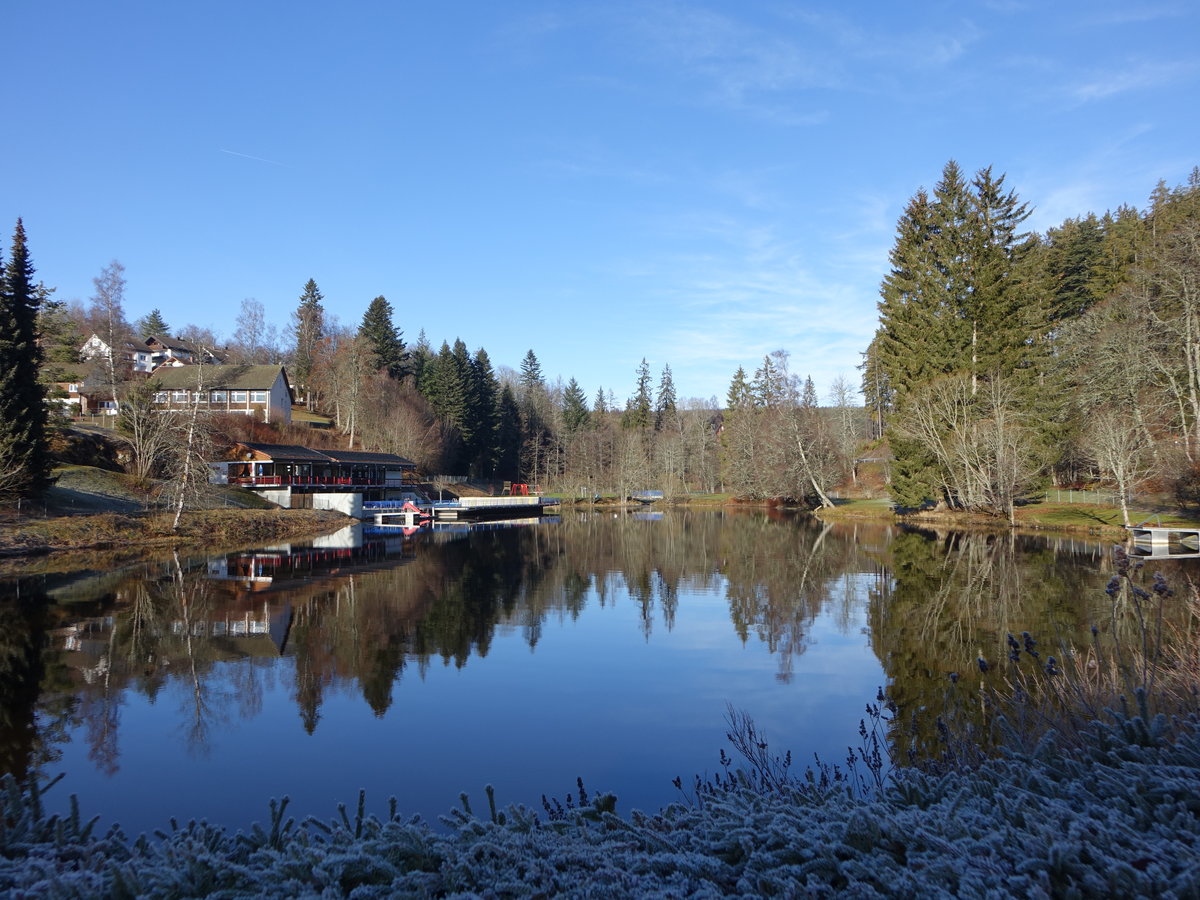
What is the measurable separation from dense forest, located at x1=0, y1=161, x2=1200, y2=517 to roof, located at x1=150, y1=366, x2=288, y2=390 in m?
5.77

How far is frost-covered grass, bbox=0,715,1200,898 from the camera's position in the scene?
10.6 feet

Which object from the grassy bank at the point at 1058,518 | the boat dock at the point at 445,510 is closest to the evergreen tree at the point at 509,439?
the boat dock at the point at 445,510

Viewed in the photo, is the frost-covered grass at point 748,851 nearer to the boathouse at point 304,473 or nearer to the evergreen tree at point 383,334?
the boathouse at point 304,473

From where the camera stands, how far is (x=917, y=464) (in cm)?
3978

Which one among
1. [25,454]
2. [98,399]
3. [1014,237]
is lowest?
[25,454]

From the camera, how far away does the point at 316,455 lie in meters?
47.9

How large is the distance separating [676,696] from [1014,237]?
39179mm

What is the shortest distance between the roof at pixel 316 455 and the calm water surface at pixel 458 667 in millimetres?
21597

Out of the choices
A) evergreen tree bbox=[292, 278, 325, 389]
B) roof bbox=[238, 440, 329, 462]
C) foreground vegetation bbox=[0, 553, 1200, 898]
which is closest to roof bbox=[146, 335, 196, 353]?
evergreen tree bbox=[292, 278, 325, 389]

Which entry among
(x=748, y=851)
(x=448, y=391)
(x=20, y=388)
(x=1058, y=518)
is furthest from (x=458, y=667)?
(x=448, y=391)

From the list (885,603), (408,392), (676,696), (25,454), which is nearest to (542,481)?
(408,392)

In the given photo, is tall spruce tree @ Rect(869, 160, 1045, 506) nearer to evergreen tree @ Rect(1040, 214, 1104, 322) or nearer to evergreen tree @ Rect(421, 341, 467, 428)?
evergreen tree @ Rect(1040, 214, 1104, 322)

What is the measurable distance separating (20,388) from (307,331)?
2078 inches

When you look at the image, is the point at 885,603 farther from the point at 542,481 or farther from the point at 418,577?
the point at 542,481
